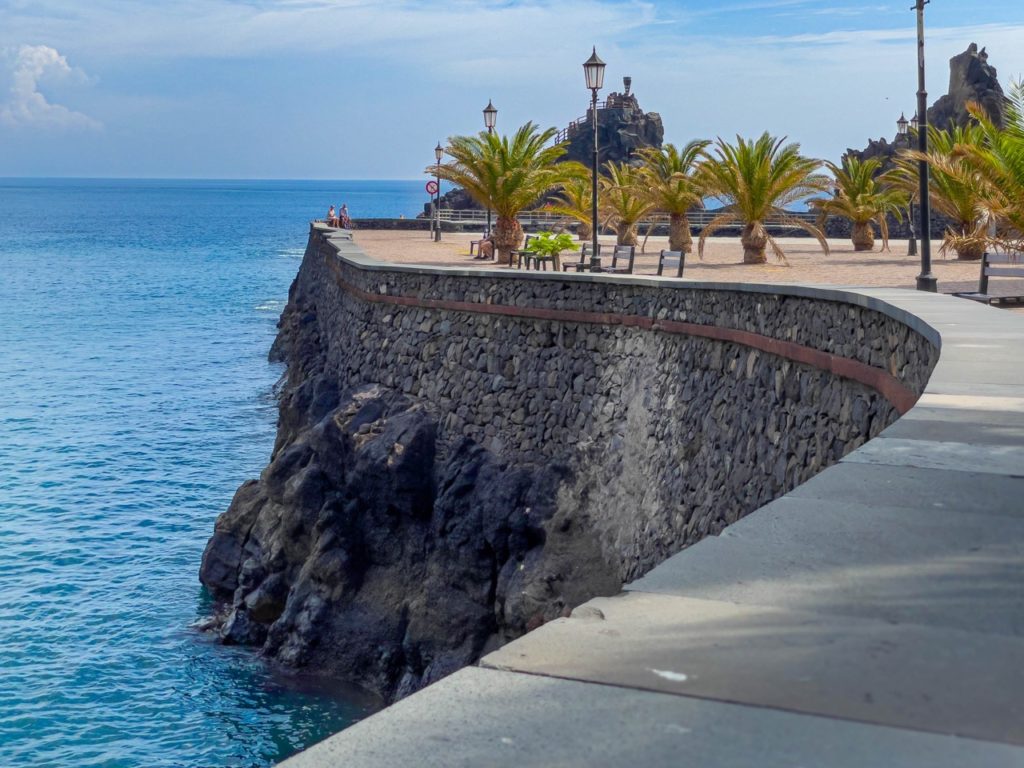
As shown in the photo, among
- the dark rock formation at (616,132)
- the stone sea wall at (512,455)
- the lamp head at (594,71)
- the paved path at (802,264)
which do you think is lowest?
the stone sea wall at (512,455)

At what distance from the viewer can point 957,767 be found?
86.9 inches

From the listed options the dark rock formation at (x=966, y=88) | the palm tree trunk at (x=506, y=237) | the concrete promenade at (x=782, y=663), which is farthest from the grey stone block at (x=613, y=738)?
the dark rock formation at (x=966, y=88)

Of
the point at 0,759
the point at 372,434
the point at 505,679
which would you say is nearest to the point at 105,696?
the point at 0,759

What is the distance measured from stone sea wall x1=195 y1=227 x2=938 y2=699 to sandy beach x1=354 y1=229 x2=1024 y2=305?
125 inches

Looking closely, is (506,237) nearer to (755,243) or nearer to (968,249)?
(755,243)

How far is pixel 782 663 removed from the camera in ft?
9.03

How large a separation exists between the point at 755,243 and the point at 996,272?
12386mm

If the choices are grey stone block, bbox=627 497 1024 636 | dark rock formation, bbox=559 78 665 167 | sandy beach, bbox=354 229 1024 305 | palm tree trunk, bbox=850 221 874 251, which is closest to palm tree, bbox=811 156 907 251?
palm tree trunk, bbox=850 221 874 251

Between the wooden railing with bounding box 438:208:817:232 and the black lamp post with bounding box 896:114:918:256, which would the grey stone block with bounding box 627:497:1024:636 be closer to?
the black lamp post with bounding box 896:114:918:256

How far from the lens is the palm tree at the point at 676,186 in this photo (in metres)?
30.9

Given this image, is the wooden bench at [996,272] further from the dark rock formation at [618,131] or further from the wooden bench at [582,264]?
Answer: the dark rock formation at [618,131]

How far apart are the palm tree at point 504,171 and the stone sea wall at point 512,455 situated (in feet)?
26.3

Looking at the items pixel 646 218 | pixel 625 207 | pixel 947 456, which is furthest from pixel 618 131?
pixel 947 456

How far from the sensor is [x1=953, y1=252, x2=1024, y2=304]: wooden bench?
45.9ft
